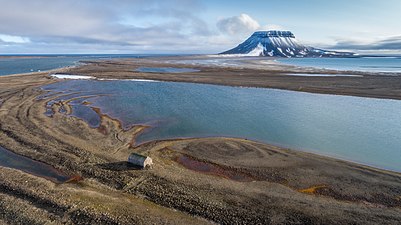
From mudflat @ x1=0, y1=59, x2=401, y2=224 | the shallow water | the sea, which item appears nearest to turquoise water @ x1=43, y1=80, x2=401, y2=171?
the sea

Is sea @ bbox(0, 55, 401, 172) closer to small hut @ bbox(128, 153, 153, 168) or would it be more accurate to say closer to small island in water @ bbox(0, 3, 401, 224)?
small island in water @ bbox(0, 3, 401, 224)

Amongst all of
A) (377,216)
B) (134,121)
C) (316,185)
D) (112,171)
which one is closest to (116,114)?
(134,121)

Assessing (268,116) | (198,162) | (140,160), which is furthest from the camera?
(268,116)

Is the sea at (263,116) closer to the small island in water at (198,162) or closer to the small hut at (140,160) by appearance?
the small island in water at (198,162)

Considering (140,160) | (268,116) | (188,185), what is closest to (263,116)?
(268,116)

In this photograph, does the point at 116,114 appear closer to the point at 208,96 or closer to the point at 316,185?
the point at 208,96

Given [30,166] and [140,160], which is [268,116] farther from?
[30,166]
